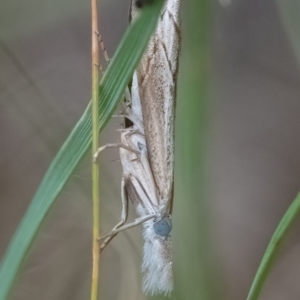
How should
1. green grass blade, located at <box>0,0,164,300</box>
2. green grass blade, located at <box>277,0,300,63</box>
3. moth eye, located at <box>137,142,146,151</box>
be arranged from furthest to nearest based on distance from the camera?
green grass blade, located at <box>277,0,300,63</box> → moth eye, located at <box>137,142,146,151</box> → green grass blade, located at <box>0,0,164,300</box>

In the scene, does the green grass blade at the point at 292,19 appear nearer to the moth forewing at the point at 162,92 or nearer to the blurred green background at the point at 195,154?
the blurred green background at the point at 195,154

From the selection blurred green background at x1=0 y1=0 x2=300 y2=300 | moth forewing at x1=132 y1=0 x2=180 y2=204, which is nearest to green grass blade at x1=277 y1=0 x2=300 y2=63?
blurred green background at x1=0 y1=0 x2=300 y2=300

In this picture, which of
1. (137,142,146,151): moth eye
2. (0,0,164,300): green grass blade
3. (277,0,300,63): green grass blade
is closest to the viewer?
(0,0,164,300): green grass blade

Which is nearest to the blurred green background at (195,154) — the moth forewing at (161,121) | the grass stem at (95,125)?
the moth forewing at (161,121)

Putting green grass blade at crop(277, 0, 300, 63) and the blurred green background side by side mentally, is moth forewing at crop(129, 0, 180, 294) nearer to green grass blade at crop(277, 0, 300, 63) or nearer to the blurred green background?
the blurred green background

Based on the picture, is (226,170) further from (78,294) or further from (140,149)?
(140,149)

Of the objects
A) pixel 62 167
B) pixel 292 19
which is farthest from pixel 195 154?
pixel 62 167
